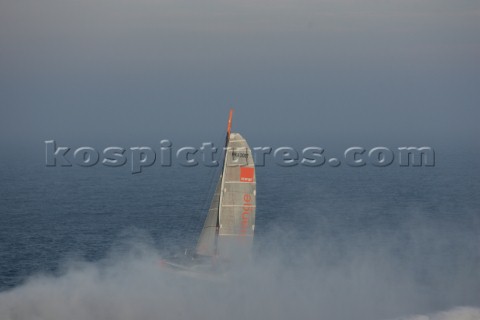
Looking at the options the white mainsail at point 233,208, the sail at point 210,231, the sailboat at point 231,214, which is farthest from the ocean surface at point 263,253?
the sail at point 210,231

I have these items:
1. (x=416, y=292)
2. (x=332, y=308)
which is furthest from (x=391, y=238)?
(x=332, y=308)

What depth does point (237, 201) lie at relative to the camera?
A: 191ft

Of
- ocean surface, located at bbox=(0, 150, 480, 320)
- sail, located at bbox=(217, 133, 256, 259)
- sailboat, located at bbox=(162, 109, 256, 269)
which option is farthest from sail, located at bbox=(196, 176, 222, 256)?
ocean surface, located at bbox=(0, 150, 480, 320)

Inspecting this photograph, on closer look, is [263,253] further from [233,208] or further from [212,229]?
[233,208]

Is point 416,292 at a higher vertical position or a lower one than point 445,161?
lower

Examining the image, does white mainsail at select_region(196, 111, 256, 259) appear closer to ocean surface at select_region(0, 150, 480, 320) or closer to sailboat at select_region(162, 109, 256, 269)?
sailboat at select_region(162, 109, 256, 269)

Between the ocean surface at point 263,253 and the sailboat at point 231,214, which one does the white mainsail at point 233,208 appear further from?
the ocean surface at point 263,253

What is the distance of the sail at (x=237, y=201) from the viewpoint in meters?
57.1

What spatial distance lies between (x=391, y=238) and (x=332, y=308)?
26728 mm

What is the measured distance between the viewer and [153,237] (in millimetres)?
80812

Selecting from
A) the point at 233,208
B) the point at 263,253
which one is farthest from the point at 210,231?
the point at 263,253

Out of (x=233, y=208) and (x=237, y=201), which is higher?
(x=237, y=201)

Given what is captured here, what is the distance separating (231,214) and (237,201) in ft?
4.09

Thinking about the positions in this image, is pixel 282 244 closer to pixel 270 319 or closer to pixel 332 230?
pixel 332 230
